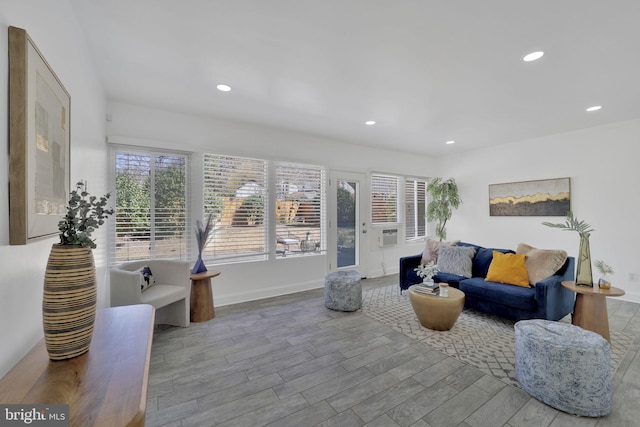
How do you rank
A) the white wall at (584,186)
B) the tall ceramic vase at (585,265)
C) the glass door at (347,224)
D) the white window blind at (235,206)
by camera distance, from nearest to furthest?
the tall ceramic vase at (585,265) < the white window blind at (235,206) < the white wall at (584,186) < the glass door at (347,224)

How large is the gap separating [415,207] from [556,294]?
3496 millimetres

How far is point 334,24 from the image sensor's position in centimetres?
192

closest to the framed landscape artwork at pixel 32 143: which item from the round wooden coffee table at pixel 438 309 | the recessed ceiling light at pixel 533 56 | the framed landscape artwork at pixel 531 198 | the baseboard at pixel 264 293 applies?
the baseboard at pixel 264 293

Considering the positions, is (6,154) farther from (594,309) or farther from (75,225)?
(594,309)

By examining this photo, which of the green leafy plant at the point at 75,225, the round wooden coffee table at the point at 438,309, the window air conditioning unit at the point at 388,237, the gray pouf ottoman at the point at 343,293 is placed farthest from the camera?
the window air conditioning unit at the point at 388,237

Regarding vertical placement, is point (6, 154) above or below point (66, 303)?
above

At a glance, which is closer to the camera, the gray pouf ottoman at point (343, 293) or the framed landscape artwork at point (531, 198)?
the gray pouf ottoman at point (343, 293)

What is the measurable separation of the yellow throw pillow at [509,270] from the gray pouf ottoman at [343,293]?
1648 millimetres

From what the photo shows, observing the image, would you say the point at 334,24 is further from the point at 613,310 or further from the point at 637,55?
the point at 613,310

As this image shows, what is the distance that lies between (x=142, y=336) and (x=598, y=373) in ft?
8.74

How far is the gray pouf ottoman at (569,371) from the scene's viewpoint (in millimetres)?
1705

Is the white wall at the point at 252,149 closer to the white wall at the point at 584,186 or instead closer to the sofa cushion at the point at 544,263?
the white wall at the point at 584,186

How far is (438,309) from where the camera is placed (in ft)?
9.27

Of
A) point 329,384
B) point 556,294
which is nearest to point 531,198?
point 556,294
